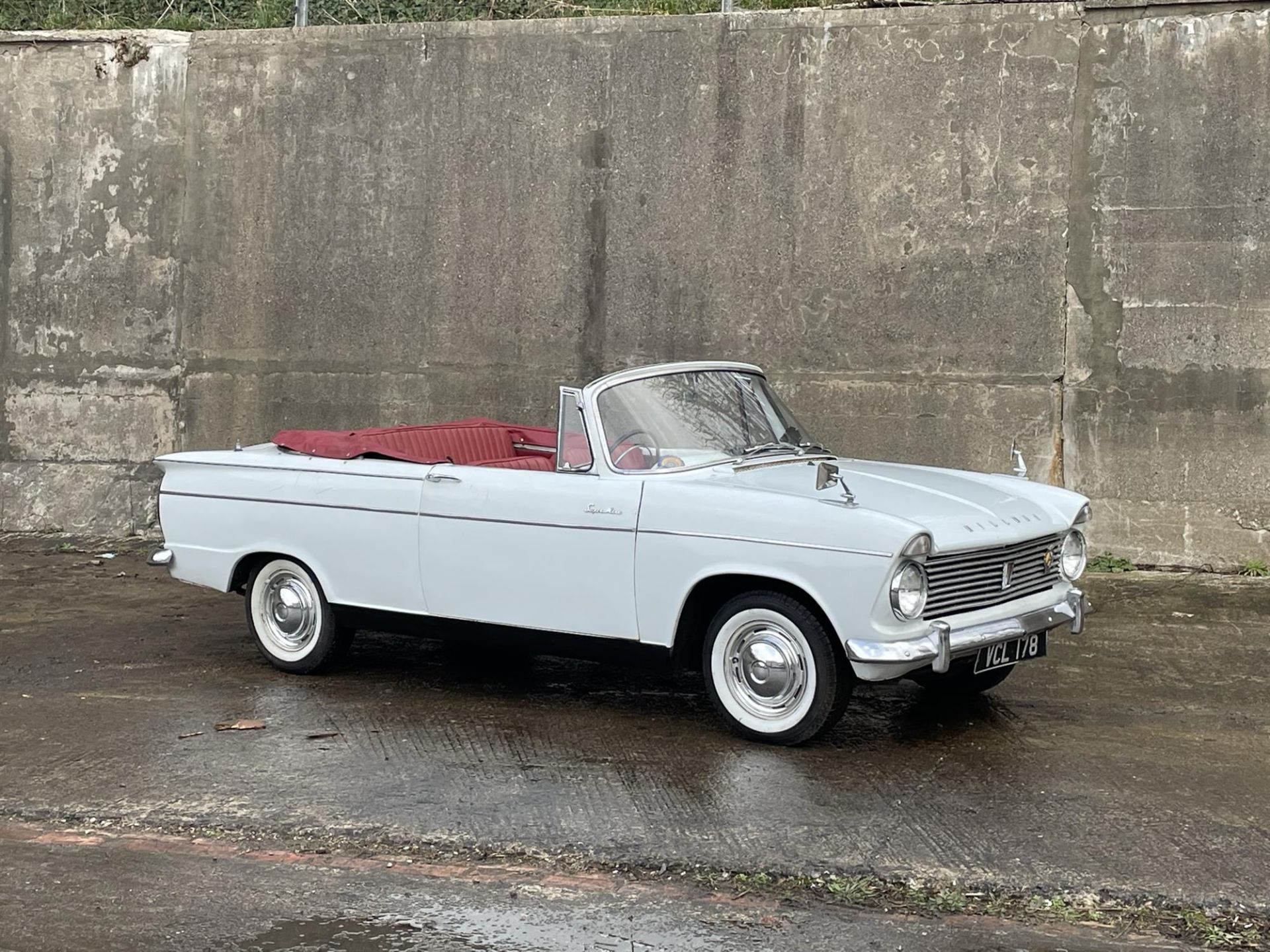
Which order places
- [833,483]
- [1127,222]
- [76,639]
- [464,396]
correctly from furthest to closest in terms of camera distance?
[464,396] → [1127,222] → [76,639] → [833,483]

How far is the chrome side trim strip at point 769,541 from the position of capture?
199 inches

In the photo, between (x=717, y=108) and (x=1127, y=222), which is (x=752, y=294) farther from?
(x=1127, y=222)

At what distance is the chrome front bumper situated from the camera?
5039 mm

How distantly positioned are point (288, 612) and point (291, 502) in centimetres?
55

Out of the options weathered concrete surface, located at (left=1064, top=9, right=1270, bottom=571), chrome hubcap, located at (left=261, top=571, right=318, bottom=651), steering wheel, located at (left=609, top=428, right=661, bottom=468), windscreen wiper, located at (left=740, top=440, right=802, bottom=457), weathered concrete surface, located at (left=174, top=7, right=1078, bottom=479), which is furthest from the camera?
weathered concrete surface, located at (left=174, top=7, right=1078, bottom=479)

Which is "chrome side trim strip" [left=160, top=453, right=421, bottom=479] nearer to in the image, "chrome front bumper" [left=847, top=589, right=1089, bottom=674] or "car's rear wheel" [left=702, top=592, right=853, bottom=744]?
"car's rear wheel" [left=702, top=592, right=853, bottom=744]

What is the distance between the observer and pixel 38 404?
10.8 m

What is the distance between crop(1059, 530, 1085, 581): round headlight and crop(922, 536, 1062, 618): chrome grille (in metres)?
0.06

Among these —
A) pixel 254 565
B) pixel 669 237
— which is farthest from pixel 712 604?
pixel 669 237

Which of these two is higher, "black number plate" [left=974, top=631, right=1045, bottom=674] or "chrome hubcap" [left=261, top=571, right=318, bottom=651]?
"black number plate" [left=974, top=631, right=1045, bottom=674]

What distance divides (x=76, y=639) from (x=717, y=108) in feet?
17.8

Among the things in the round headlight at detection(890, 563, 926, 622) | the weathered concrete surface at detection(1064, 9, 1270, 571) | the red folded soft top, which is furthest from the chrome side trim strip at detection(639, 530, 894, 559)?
the weathered concrete surface at detection(1064, 9, 1270, 571)

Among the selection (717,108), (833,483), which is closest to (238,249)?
(717,108)

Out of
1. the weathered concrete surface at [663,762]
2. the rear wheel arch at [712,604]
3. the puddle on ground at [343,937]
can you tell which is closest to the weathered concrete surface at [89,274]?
the weathered concrete surface at [663,762]
